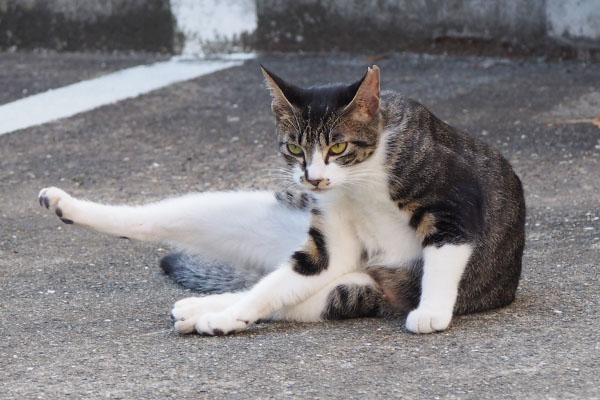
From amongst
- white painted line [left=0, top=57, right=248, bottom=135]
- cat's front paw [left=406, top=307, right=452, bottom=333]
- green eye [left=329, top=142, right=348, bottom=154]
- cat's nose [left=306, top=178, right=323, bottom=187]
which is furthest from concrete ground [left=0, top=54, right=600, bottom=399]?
green eye [left=329, top=142, right=348, bottom=154]

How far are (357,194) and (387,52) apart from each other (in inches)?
176

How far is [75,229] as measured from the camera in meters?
4.61

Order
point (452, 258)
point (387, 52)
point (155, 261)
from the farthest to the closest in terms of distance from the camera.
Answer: point (387, 52) → point (155, 261) → point (452, 258)

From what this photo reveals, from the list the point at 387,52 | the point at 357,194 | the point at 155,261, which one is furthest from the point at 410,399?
the point at 387,52

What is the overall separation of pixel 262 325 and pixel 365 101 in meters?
0.90

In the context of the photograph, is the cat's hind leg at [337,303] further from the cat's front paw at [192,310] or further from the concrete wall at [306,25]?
the concrete wall at [306,25]

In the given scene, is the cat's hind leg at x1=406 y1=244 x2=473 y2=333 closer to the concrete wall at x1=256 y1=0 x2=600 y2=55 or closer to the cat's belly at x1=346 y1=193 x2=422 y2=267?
the cat's belly at x1=346 y1=193 x2=422 y2=267

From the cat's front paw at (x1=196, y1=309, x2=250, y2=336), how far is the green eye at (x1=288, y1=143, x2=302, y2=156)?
62 centimetres

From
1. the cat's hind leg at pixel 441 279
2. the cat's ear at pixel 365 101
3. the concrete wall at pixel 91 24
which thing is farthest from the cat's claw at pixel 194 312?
the concrete wall at pixel 91 24

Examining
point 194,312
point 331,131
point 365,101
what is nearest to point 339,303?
point 194,312

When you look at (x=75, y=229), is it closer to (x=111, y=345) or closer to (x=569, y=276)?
(x=111, y=345)

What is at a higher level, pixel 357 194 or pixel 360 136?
pixel 360 136

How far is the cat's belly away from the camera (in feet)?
10.7

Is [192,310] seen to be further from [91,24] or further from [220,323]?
[91,24]
